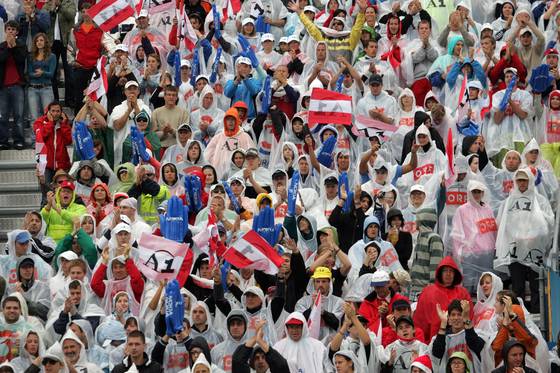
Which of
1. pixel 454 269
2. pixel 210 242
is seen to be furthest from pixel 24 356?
pixel 454 269

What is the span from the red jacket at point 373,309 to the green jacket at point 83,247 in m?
3.48

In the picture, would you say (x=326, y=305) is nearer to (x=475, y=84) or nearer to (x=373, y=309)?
(x=373, y=309)

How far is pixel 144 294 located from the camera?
2555 cm

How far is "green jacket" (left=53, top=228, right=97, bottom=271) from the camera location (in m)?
26.6

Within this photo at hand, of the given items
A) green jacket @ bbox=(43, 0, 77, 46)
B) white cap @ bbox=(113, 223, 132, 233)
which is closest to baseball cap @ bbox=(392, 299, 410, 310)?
white cap @ bbox=(113, 223, 132, 233)

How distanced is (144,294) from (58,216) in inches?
102

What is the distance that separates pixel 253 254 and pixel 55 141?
570cm

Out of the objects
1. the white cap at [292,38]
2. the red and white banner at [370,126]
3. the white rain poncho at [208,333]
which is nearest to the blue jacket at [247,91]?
the white cap at [292,38]

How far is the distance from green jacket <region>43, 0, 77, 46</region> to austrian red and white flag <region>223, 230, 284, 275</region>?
8449 mm

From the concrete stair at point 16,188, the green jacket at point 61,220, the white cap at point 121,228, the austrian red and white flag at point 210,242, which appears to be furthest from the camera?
the concrete stair at point 16,188

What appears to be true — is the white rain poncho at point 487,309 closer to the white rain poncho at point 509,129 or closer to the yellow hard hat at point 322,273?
the yellow hard hat at point 322,273

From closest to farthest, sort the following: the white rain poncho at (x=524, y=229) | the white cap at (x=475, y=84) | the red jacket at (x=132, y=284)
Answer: the red jacket at (x=132, y=284) < the white rain poncho at (x=524, y=229) < the white cap at (x=475, y=84)

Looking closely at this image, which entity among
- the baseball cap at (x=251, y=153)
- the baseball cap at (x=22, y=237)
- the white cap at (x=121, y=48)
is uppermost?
the white cap at (x=121, y=48)

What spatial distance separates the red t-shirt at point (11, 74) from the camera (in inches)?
1229
